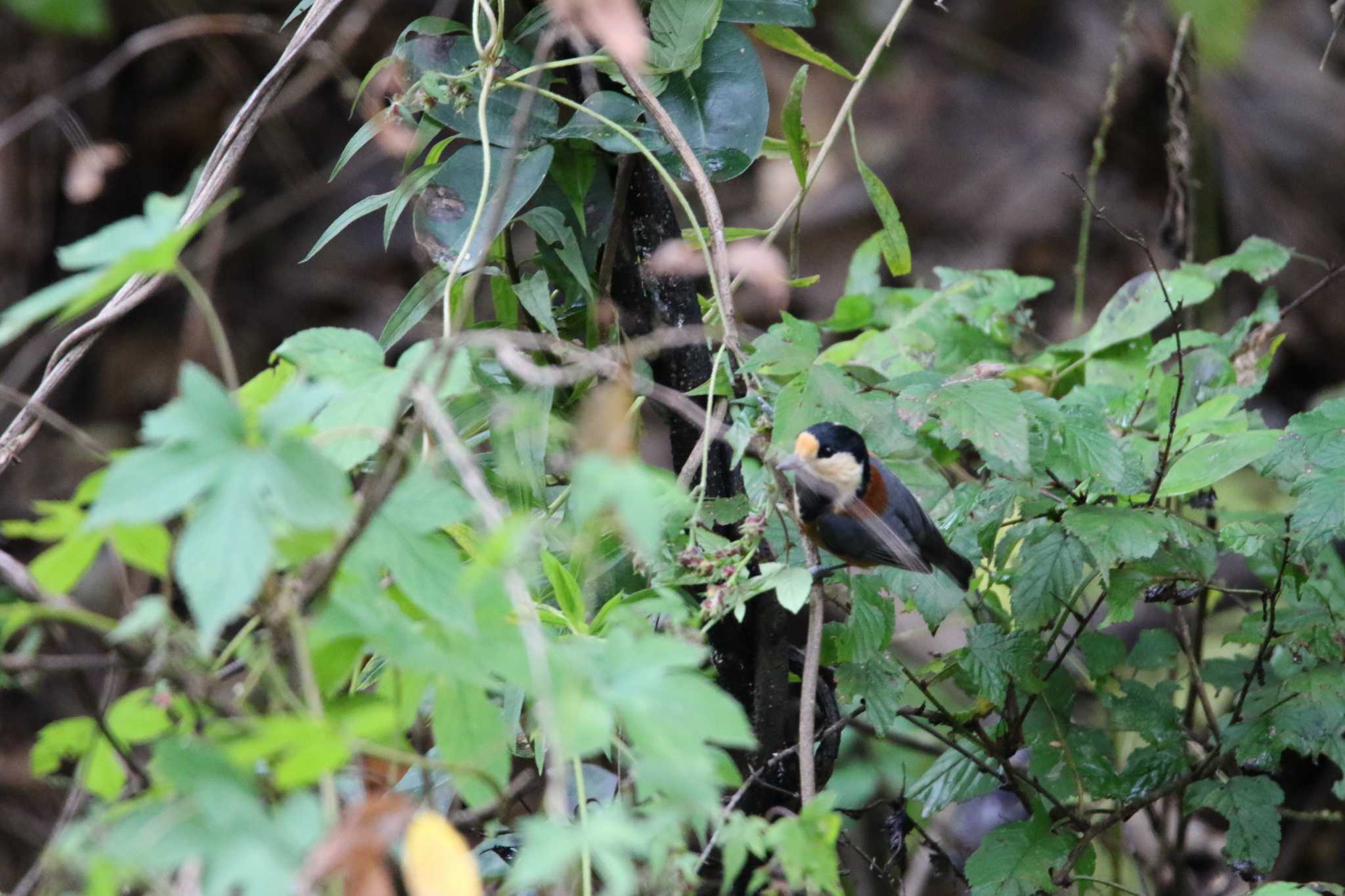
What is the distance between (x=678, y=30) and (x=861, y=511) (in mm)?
662

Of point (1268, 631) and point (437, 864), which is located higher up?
point (437, 864)

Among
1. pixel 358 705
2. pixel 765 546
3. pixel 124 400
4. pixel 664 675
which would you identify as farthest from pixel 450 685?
pixel 124 400

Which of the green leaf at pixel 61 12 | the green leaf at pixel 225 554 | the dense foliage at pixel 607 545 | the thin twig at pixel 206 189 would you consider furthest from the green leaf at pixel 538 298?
the green leaf at pixel 61 12

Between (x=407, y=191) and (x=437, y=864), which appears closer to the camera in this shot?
(x=437, y=864)

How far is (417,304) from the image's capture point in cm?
129

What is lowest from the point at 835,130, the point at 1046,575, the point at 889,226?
the point at 1046,575

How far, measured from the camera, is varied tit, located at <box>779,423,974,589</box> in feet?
4.75

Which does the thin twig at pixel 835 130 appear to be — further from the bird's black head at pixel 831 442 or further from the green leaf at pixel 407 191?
the green leaf at pixel 407 191

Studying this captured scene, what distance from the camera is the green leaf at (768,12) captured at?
1.32 m

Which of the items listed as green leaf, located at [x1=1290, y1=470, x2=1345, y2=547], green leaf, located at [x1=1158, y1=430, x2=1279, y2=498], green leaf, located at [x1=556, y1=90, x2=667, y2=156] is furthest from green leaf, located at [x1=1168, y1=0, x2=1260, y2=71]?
green leaf, located at [x1=556, y1=90, x2=667, y2=156]

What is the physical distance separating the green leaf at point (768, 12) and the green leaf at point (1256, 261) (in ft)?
2.75

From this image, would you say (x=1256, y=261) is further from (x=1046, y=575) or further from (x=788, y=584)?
(x=788, y=584)

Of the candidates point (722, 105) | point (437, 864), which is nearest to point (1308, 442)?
point (722, 105)

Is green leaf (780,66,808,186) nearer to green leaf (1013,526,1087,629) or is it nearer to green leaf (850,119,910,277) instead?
green leaf (850,119,910,277)
